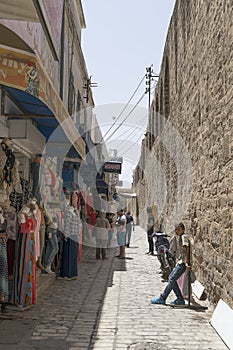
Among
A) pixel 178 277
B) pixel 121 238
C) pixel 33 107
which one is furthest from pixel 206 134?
pixel 121 238

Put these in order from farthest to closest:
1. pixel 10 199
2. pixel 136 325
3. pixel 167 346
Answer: pixel 10 199 → pixel 136 325 → pixel 167 346

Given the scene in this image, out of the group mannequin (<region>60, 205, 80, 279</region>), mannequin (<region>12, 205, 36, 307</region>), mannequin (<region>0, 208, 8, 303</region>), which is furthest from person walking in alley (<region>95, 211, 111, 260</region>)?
mannequin (<region>0, 208, 8, 303</region>)

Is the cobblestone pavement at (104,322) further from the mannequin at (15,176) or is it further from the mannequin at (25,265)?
the mannequin at (15,176)

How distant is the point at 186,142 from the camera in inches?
377

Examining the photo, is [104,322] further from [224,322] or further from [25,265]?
[224,322]

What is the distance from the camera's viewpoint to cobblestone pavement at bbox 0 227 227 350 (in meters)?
4.79

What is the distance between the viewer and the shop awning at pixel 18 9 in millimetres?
3566

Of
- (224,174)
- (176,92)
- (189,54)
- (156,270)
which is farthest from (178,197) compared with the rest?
(224,174)

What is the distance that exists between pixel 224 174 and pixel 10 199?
3663mm

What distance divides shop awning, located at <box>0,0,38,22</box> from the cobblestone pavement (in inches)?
130

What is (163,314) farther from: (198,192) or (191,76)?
(191,76)

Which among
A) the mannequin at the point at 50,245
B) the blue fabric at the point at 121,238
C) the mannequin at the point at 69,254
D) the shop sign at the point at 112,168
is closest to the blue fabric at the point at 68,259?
the mannequin at the point at 69,254

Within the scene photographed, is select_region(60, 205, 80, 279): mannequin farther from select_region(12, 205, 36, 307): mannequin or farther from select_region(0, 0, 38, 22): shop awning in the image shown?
select_region(0, 0, 38, 22): shop awning

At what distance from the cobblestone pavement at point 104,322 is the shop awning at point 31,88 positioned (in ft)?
9.42
